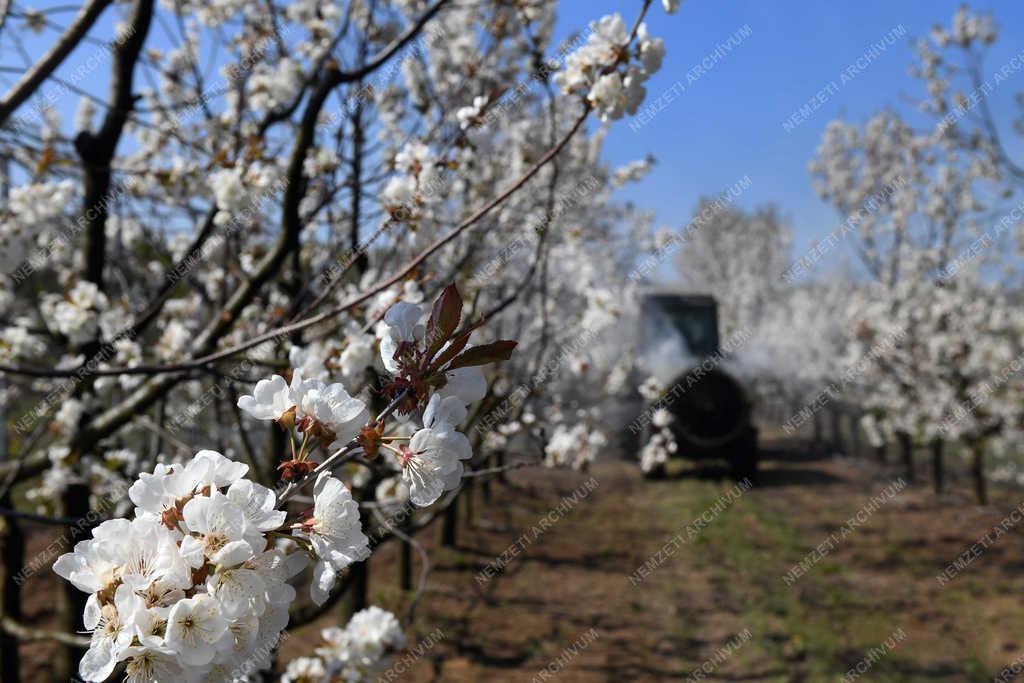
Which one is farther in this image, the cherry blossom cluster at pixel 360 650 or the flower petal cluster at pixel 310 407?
the cherry blossom cluster at pixel 360 650

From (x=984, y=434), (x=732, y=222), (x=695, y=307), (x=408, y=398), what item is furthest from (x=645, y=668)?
(x=732, y=222)

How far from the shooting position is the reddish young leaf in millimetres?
856

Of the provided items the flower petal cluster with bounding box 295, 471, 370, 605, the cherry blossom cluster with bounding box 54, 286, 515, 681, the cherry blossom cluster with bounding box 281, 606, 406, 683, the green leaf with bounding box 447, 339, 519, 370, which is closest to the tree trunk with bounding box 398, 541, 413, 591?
the cherry blossom cluster with bounding box 281, 606, 406, 683

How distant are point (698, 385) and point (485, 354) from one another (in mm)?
10686

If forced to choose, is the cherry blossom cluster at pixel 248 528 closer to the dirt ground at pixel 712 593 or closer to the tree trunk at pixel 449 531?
the dirt ground at pixel 712 593

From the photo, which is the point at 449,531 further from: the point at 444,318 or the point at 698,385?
the point at 444,318

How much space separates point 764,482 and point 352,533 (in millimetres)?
12762

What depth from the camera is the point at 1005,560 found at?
309 inches

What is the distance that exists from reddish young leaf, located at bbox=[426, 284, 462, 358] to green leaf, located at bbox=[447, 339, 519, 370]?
34 mm

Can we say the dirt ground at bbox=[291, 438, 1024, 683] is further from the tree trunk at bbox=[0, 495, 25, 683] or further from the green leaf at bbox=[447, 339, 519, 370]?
the green leaf at bbox=[447, 339, 519, 370]

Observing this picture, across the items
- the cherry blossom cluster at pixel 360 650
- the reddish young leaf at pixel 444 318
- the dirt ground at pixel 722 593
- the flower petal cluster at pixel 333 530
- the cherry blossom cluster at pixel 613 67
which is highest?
the cherry blossom cluster at pixel 613 67

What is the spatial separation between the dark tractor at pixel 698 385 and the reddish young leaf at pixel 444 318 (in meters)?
10.5

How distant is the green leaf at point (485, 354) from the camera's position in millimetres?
840

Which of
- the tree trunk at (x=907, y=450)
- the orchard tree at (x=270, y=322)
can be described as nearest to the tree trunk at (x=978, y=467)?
the tree trunk at (x=907, y=450)
